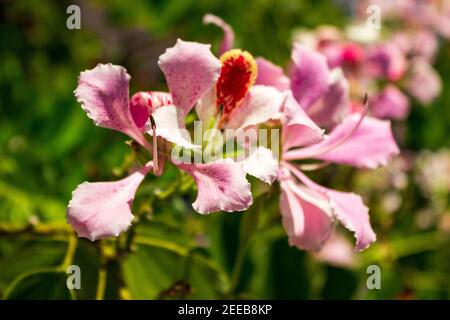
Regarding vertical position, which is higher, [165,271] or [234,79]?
[234,79]

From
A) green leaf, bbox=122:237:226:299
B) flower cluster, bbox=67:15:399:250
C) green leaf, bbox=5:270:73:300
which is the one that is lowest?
green leaf, bbox=5:270:73:300

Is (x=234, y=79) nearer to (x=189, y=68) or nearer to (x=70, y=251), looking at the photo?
(x=189, y=68)

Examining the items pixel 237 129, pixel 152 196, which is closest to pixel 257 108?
pixel 237 129

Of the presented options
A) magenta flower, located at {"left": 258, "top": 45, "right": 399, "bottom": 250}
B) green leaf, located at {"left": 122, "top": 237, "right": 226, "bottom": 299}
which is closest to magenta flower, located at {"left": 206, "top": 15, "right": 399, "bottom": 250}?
magenta flower, located at {"left": 258, "top": 45, "right": 399, "bottom": 250}

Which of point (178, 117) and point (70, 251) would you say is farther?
point (70, 251)

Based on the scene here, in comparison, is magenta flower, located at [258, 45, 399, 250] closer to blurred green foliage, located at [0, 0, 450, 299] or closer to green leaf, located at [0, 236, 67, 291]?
blurred green foliage, located at [0, 0, 450, 299]

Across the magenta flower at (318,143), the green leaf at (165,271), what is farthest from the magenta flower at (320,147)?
the green leaf at (165,271)

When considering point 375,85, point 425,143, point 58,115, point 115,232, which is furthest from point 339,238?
point 115,232

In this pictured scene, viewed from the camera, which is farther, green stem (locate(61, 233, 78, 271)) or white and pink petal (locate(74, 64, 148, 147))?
green stem (locate(61, 233, 78, 271))
